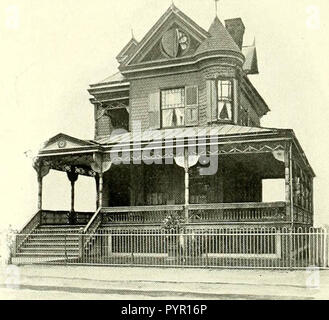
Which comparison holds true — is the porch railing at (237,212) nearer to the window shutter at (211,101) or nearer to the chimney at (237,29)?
the window shutter at (211,101)

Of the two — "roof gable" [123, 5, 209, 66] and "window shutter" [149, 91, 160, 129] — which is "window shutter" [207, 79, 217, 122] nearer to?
"roof gable" [123, 5, 209, 66]

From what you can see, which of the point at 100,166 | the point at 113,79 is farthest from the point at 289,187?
the point at 113,79

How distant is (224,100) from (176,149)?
452 centimetres

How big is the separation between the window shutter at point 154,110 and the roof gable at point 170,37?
1.80 m

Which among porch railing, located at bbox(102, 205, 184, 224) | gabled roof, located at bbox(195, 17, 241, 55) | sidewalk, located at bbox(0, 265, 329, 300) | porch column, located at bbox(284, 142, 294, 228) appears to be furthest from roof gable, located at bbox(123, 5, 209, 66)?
sidewalk, located at bbox(0, 265, 329, 300)

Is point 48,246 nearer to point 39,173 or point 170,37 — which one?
point 39,173

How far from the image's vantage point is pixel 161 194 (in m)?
26.0

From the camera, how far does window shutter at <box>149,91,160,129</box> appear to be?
85.9 feet

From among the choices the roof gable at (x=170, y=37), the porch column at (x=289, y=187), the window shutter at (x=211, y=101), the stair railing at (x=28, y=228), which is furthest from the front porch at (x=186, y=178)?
the roof gable at (x=170, y=37)

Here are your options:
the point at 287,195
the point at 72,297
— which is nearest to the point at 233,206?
the point at 287,195

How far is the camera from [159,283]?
14594 mm

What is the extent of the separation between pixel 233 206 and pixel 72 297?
32.2 feet

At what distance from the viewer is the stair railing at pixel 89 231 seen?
20.2 meters

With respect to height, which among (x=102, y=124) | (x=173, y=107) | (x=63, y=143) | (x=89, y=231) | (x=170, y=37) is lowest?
(x=89, y=231)
